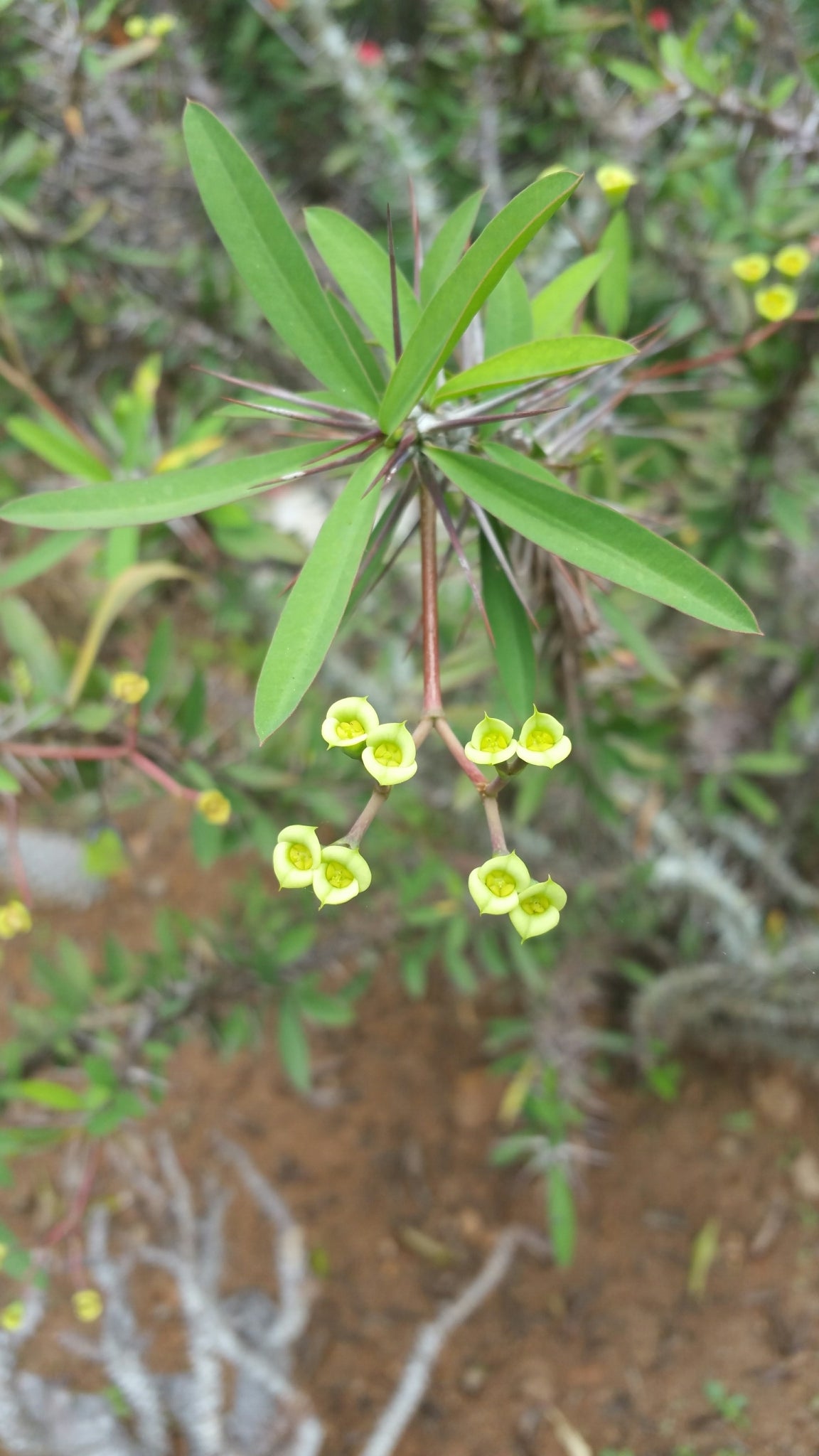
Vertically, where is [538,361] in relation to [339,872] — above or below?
above

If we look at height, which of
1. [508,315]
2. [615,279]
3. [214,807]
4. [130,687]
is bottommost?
[214,807]

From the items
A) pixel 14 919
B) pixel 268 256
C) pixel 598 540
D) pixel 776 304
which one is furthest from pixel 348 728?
pixel 776 304

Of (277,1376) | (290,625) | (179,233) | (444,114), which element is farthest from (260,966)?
(444,114)

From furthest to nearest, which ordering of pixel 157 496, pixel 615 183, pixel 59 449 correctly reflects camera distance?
pixel 59 449 → pixel 615 183 → pixel 157 496

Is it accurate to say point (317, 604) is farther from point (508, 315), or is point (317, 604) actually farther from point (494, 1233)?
point (494, 1233)


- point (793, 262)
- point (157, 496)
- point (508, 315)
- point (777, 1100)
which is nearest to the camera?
point (157, 496)

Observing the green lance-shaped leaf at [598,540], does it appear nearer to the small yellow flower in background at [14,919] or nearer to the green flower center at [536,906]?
the green flower center at [536,906]

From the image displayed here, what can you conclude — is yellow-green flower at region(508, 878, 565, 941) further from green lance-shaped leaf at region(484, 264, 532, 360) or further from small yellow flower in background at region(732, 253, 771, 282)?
small yellow flower in background at region(732, 253, 771, 282)

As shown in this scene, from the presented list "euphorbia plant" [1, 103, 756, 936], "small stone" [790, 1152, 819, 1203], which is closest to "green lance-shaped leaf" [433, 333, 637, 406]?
"euphorbia plant" [1, 103, 756, 936]
